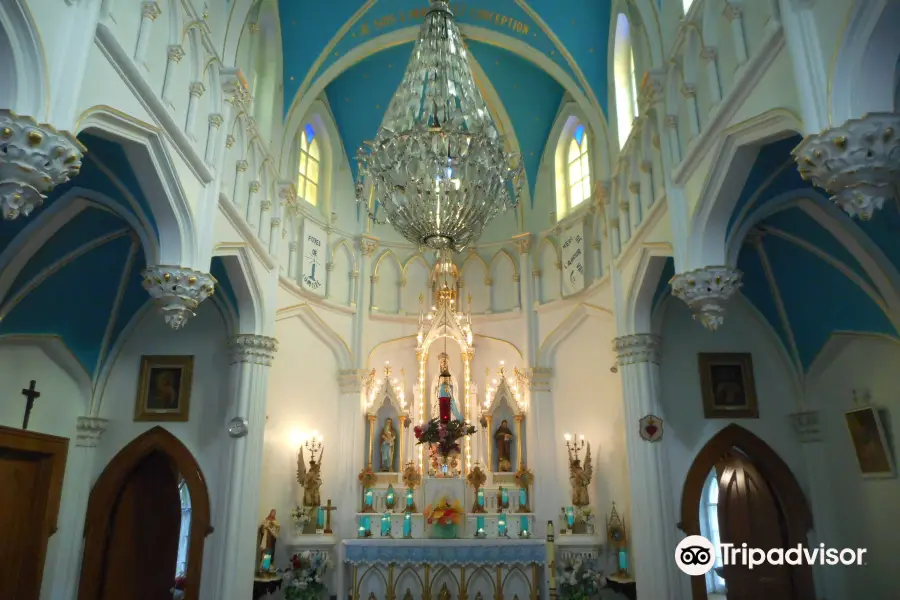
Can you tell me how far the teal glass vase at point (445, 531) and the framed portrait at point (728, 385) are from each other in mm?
5432

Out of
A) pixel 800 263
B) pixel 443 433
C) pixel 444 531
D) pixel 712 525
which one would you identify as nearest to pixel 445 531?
pixel 444 531

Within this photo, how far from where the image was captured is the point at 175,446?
12.2 m

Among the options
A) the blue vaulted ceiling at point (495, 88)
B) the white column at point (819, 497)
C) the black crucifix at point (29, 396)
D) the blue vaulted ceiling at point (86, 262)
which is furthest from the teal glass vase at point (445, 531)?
the blue vaulted ceiling at point (495, 88)

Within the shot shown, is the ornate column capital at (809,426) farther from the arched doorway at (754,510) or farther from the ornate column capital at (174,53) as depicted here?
the ornate column capital at (174,53)

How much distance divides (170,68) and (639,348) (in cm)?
851

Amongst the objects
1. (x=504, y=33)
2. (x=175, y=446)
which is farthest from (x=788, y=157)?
(x=175, y=446)

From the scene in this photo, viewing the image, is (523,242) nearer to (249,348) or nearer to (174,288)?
(249,348)

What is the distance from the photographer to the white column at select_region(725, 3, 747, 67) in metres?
7.68

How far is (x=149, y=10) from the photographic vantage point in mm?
7961

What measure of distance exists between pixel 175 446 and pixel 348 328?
190 inches

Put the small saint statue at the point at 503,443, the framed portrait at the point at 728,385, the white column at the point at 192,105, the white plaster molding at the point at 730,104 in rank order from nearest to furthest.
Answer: the white plaster molding at the point at 730,104 → the white column at the point at 192,105 → the framed portrait at the point at 728,385 → the small saint statue at the point at 503,443

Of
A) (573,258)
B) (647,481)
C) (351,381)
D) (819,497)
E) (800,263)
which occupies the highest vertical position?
(573,258)

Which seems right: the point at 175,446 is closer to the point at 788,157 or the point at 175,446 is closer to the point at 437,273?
the point at 437,273

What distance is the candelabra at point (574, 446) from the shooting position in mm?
14140
